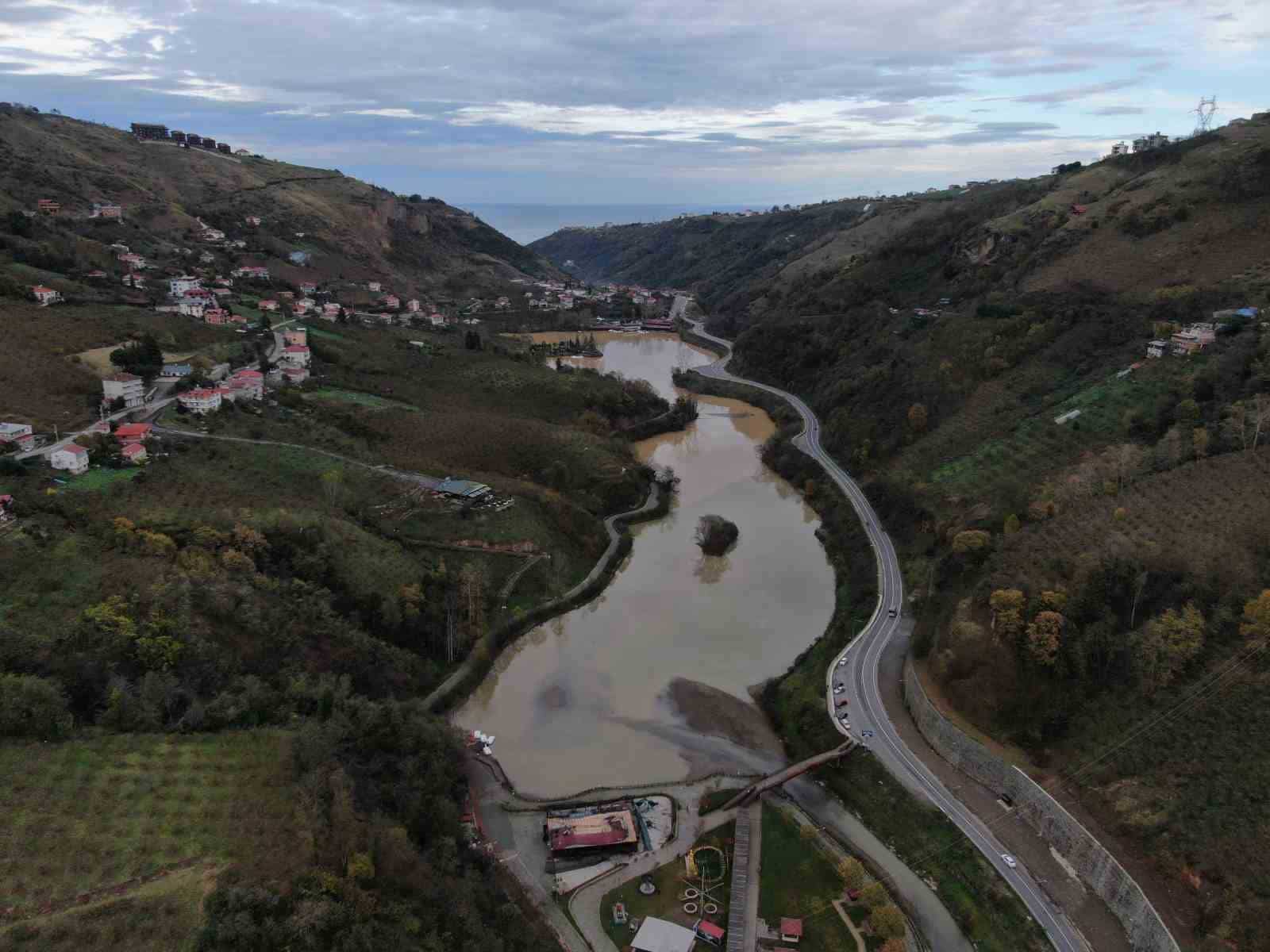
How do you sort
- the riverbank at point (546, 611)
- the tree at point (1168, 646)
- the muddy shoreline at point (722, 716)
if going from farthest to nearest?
the riverbank at point (546, 611), the muddy shoreline at point (722, 716), the tree at point (1168, 646)

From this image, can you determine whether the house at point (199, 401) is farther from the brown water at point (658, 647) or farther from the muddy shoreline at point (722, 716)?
the muddy shoreline at point (722, 716)

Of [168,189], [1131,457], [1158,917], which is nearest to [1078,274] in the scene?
[1131,457]

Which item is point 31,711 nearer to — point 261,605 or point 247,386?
point 261,605

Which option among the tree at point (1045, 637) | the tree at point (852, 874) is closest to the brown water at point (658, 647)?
the tree at point (852, 874)

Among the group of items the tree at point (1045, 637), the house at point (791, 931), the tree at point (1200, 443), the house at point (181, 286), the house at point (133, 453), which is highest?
Answer: the house at point (181, 286)

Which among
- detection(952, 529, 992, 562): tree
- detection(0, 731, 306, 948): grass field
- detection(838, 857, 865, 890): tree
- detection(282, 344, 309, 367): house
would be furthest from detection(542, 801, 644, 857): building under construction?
detection(282, 344, 309, 367): house

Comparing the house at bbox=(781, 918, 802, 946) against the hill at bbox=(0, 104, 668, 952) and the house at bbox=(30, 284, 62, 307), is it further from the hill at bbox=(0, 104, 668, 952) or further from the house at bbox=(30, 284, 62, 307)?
the house at bbox=(30, 284, 62, 307)
